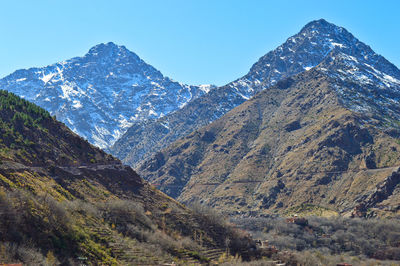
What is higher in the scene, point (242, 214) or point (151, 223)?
point (242, 214)

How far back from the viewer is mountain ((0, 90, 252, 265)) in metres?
56.2

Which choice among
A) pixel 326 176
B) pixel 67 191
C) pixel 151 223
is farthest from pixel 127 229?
pixel 326 176

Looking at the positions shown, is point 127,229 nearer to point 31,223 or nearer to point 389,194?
point 31,223

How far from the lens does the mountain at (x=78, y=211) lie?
184 feet

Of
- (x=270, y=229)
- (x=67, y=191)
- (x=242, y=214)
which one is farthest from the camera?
(x=242, y=214)

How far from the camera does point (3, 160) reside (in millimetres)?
79125

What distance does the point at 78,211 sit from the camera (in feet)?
241

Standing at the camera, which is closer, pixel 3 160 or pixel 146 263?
pixel 146 263

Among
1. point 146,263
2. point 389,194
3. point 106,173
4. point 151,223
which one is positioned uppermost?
point 389,194

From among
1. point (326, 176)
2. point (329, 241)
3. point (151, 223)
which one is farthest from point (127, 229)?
point (326, 176)

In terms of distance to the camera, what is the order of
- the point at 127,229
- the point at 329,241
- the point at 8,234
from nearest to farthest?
the point at 8,234
the point at 127,229
the point at 329,241

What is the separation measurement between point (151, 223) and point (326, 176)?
12819 centimetres

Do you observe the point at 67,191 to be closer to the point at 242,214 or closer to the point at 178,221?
the point at 178,221

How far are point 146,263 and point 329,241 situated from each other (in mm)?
81932
